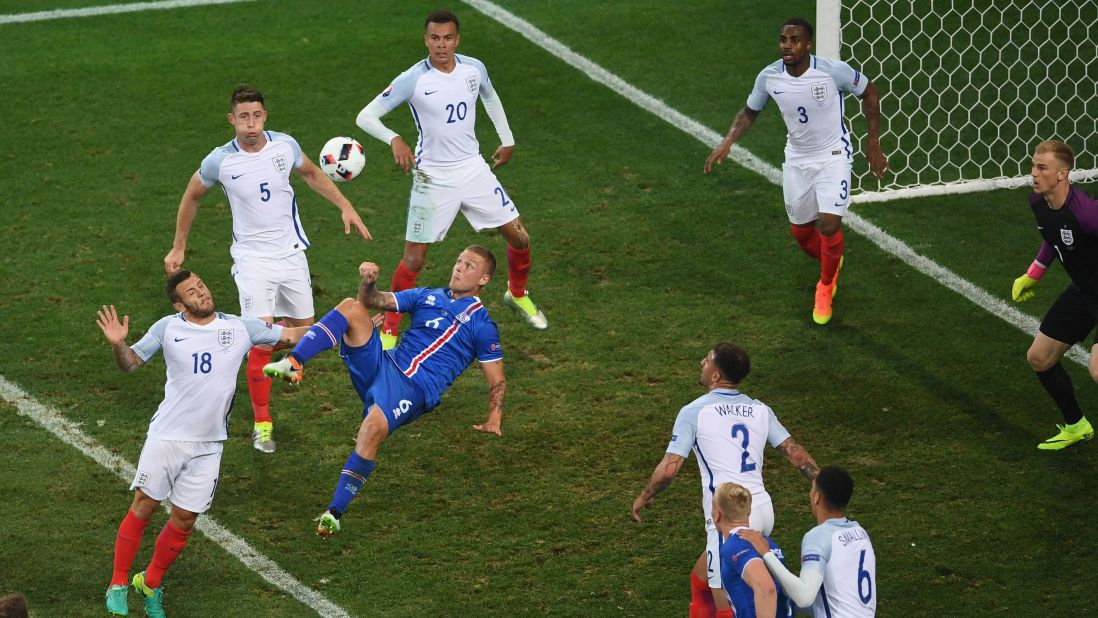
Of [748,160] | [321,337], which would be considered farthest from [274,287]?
[748,160]

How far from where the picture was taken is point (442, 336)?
833cm

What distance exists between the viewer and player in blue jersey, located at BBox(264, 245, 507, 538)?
776 centimetres

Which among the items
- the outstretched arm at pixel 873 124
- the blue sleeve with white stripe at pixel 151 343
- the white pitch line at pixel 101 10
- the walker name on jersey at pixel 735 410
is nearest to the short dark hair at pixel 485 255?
the blue sleeve with white stripe at pixel 151 343

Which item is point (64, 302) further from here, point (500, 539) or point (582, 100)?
point (582, 100)

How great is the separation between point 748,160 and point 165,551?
734 centimetres

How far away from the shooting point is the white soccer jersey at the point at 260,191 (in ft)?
29.7

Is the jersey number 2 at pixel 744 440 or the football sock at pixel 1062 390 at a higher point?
the jersey number 2 at pixel 744 440

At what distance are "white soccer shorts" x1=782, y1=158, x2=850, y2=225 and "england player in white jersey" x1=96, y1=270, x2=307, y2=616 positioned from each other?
4629mm

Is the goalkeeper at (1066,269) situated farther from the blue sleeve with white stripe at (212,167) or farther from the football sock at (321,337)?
the blue sleeve with white stripe at (212,167)

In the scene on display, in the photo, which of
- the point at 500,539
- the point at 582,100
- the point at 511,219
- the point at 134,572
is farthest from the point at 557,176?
the point at 134,572

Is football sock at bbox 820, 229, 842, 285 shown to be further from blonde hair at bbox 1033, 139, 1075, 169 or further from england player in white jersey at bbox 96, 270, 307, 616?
england player in white jersey at bbox 96, 270, 307, 616

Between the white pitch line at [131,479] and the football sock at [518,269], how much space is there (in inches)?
120

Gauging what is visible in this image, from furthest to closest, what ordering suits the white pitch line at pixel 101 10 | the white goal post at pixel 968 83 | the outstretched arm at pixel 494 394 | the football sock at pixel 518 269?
the white pitch line at pixel 101 10 < the white goal post at pixel 968 83 < the football sock at pixel 518 269 < the outstretched arm at pixel 494 394

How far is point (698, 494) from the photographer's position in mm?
8742
